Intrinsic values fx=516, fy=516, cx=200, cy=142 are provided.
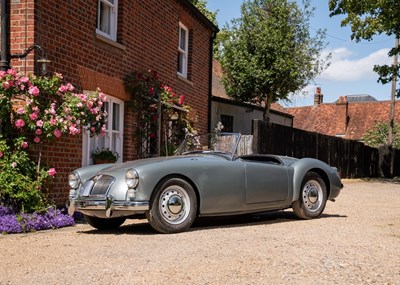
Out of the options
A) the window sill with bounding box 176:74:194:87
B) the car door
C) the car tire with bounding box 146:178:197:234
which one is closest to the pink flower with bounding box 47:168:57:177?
the car tire with bounding box 146:178:197:234

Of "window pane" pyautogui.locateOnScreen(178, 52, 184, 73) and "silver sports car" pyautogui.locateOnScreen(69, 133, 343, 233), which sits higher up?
"window pane" pyautogui.locateOnScreen(178, 52, 184, 73)

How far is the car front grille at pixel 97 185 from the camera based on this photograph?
610 cm

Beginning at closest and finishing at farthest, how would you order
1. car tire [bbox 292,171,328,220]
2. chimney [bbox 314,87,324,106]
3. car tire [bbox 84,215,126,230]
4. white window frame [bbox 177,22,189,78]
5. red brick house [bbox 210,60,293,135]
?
car tire [bbox 84,215,126,230]
car tire [bbox 292,171,328,220]
white window frame [bbox 177,22,189,78]
red brick house [bbox 210,60,293,135]
chimney [bbox 314,87,324,106]

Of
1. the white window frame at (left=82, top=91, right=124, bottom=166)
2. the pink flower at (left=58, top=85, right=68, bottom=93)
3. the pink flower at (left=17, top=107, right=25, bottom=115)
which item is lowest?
the white window frame at (left=82, top=91, right=124, bottom=166)

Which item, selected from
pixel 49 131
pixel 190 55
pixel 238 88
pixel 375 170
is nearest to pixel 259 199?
pixel 49 131

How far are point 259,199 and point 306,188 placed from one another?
96cm

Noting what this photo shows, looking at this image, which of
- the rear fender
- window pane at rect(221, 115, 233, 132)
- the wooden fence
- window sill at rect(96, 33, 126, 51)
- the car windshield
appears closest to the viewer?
the car windshield

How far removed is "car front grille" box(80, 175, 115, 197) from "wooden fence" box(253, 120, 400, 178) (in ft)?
28.1

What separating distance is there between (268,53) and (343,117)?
2685cm

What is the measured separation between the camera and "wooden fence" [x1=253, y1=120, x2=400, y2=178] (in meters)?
15.3

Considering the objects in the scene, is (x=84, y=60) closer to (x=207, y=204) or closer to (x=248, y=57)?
(x=207, y=204)

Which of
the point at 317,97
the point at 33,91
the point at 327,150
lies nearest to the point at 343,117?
the point at 317,97

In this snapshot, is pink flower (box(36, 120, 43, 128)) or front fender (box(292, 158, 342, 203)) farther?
front fender (box(292, 158, 342, 203))

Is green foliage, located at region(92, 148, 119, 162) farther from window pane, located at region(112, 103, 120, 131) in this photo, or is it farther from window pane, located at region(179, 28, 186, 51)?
window pane, located at region(179, 28, 186, 51)
